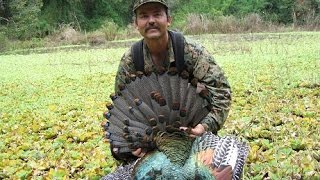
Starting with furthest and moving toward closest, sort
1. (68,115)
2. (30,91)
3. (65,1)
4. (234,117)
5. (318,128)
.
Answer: (65,1) → (30,91) → (68,115) → (234,117) → (318,128)

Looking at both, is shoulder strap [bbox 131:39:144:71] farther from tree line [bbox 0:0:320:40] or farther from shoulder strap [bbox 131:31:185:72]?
tree line [bbox 0:0:320:40]

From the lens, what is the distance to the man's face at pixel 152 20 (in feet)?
10.7

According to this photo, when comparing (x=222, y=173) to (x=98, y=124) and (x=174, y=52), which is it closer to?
(x=174, y=52)

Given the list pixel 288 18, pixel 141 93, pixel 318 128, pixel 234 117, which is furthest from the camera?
pixel 288 18

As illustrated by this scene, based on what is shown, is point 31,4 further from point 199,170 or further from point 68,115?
point 199,170

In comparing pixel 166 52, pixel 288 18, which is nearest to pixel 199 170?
pixel 166 52

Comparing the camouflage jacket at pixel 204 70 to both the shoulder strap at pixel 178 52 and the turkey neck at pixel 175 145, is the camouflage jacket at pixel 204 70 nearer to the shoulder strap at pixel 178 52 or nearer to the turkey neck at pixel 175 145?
the shoulder strap at pixel 178 52

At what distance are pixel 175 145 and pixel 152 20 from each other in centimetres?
98

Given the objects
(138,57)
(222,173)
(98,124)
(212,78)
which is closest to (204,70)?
(212,78)

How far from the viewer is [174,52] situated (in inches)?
135

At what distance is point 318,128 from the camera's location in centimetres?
455

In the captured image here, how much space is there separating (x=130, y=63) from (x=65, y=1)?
39.1 meters

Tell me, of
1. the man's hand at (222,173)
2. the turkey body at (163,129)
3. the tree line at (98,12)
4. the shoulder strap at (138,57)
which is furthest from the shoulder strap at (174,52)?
the tree line at (98,12)

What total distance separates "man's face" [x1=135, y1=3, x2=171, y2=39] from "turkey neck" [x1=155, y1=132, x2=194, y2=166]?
0.89 metres
